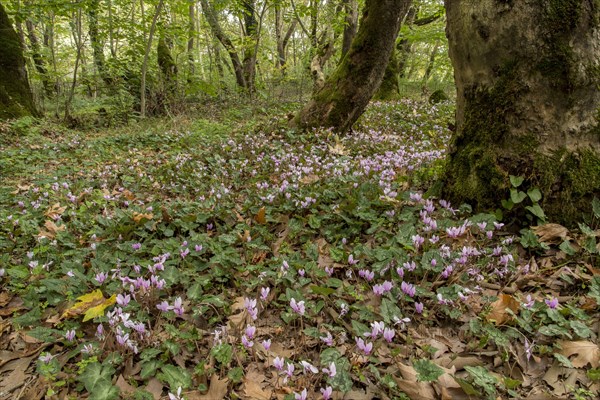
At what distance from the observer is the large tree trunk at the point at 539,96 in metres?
3.21

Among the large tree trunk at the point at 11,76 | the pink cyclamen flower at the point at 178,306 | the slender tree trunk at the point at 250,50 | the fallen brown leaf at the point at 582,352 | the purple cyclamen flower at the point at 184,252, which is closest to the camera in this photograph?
the fallen brown leaf at the point at 582,352

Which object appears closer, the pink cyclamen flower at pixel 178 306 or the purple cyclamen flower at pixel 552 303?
the purple cyclamen flower at pixel 552 303

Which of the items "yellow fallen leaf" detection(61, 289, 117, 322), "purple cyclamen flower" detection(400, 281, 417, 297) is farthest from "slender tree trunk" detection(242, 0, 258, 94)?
"purple cyclamen flower" detection(400, 281, 417, 297)

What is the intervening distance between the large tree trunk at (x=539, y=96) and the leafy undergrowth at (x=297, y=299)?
47 centimetres

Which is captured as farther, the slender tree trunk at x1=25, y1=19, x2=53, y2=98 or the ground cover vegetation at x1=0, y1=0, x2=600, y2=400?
the slender tree trunk at x1=25, y1=19, x2=53, y2=98

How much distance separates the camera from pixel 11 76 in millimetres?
11234

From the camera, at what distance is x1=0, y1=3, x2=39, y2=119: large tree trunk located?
1098 centimetres

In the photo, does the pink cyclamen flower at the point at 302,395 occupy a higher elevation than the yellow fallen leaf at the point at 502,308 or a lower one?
lower

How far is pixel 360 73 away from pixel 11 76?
11147 millimetres

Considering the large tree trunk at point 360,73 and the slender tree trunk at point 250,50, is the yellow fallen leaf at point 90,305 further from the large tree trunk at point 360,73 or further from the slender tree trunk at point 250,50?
the slender tree trunk at point 250,50

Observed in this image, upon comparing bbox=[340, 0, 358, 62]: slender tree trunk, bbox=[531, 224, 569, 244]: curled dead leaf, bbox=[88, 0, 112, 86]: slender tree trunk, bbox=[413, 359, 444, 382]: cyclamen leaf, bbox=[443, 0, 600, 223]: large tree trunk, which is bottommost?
bbox=[413, 359, 444, 382]: cyclamen leaf

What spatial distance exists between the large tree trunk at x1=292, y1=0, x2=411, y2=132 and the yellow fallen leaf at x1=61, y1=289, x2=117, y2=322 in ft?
21.4

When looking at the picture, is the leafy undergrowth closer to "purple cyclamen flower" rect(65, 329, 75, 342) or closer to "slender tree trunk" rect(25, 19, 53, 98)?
"purple cyclamen flower" rect(65, 329, 75, 342)

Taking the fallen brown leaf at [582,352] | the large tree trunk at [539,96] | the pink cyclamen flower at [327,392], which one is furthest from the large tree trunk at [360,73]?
the pink cyclamen flower at [327,392]
